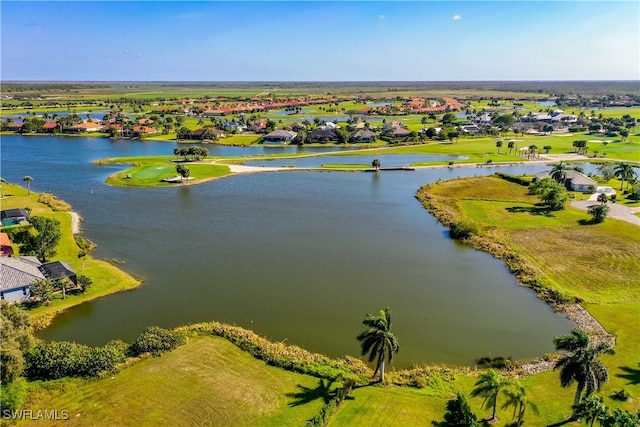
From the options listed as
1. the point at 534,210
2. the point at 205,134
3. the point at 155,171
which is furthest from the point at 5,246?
the point at 205,134

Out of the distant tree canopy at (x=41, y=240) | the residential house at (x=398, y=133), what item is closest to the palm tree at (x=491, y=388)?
the distant tree canopy at (x=41, y=240)

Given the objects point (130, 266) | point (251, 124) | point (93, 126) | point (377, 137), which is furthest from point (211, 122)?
point (130, 266)

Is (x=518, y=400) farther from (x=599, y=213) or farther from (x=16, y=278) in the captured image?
(x=599, y=213)

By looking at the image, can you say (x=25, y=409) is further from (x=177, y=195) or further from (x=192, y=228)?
(x=177, y=195)

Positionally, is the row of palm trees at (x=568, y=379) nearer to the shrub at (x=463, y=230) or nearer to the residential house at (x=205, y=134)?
the shrub at (x=463, y=230)

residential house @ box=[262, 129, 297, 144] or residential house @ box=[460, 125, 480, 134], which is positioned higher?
residential house @ box=[460, 125, 480, 134]

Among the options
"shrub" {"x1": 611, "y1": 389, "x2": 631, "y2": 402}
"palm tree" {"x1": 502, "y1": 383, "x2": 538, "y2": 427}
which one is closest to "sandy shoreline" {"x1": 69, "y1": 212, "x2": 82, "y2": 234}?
"palm tree" {"x1": 502, "y1": 383, "x2": 538, "y2": 427}

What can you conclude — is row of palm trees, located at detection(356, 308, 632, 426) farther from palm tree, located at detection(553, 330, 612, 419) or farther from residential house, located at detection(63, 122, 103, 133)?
residential house, located at detection(63, 122, 103, 133)
